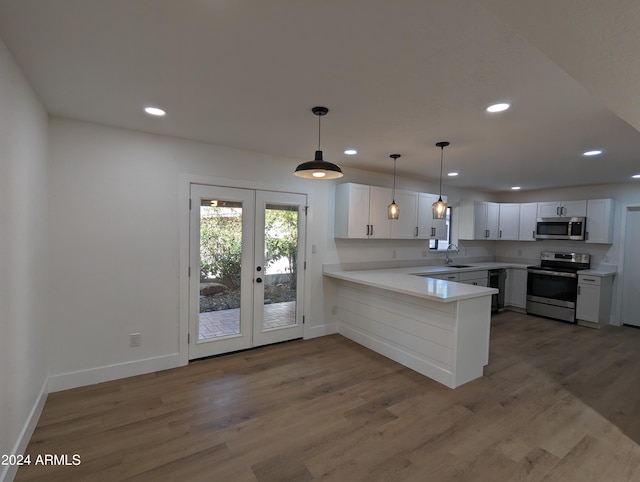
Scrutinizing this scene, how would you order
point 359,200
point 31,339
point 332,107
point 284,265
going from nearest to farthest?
point 31,339, point 332,107, point 284,265, point 359,200

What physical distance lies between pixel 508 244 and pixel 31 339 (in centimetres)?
809

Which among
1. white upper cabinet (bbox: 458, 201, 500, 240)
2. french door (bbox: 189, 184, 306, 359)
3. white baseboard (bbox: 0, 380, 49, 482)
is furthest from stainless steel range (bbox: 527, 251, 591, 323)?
white baseboard (bbox: 0, 380, 49, 482)

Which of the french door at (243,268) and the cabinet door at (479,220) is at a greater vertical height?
the cabinet door at (479,220)

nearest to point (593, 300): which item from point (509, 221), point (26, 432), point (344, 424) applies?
point (509, 221)

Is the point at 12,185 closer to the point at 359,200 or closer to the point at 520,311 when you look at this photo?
the point at 359,200

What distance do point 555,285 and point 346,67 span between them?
232 inches

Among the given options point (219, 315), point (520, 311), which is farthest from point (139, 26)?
point (520, 311)

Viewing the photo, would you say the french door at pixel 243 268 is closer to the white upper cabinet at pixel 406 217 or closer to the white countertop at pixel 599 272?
the white upper cabinet at pixel 406 217

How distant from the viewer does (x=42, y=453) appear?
82.1 inches

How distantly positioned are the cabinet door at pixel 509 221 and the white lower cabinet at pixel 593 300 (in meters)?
1.46

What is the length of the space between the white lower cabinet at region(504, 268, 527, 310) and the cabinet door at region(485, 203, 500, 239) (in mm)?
803

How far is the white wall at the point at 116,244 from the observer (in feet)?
9.46

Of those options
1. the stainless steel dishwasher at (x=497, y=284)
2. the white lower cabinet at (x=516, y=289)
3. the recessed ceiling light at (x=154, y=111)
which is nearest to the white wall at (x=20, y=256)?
the recessed ceiling light at (x=154, y=111)

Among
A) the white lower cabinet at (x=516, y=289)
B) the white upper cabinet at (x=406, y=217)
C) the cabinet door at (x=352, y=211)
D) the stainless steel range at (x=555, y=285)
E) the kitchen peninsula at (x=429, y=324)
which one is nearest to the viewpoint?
the kitchen peninsula at (x=429, y=324)
